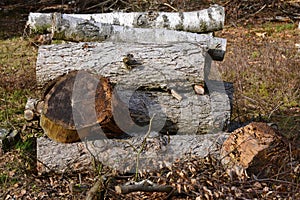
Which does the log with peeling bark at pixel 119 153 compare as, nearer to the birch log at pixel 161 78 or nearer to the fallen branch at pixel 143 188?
the birch log at pixel 161 78

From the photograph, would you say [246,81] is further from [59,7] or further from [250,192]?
[59,7]

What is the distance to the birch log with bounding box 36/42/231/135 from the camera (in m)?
4.20

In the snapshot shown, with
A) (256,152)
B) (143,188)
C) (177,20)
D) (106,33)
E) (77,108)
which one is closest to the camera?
(143,188)

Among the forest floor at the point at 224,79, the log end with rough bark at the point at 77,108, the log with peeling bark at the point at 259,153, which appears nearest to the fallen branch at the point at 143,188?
the forest floor at the point at 224,79

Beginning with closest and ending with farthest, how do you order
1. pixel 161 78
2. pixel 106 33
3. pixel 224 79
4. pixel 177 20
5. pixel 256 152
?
pixel 256 152 → pixel 161 78 → pixel 106 33 → pixel 177 20 → pixel 224 79

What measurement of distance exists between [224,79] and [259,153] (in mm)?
2871

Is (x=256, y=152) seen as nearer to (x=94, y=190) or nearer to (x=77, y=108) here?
(x=94, y=190)

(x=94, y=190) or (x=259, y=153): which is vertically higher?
(x=259, y=153)

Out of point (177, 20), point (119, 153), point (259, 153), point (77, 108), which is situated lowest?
point (119, 153)

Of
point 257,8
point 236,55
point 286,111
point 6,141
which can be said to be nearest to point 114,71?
point 6,141

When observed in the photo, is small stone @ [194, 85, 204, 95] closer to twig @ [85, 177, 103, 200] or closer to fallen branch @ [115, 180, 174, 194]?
fallen branch @ [115, 180, 174, 194]

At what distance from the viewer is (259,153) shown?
3557mm

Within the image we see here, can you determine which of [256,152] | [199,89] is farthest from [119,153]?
[256,152]

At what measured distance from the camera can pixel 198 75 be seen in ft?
14.0
